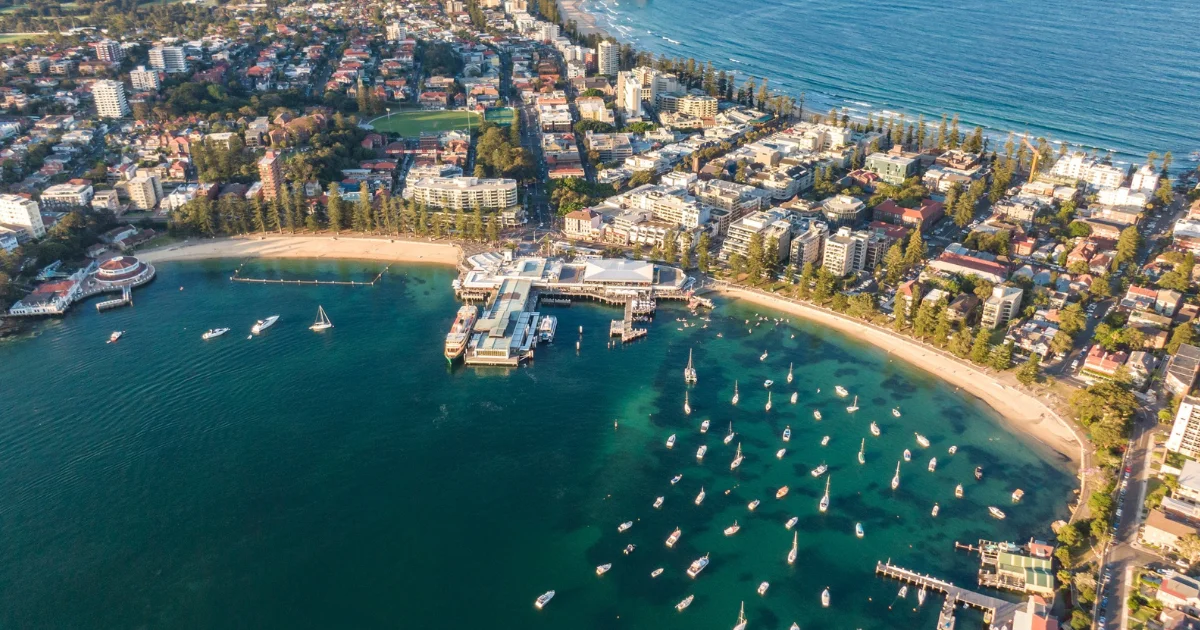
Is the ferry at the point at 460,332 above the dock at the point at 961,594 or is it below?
above

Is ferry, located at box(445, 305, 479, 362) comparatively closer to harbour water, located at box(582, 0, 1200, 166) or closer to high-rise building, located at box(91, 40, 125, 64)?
harbour water, located at box(582, 0, 1200, 166)

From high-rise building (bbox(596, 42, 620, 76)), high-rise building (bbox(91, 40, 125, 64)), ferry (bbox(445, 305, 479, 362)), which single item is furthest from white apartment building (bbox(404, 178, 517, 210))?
high-rise building (bbox(91, 40, 125, 64))

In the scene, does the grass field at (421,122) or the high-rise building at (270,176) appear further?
the grass field at (421,122)

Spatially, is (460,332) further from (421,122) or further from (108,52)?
(108,52)

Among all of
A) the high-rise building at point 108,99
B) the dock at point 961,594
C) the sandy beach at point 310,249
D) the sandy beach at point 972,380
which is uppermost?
the high-rise building at point 108,99

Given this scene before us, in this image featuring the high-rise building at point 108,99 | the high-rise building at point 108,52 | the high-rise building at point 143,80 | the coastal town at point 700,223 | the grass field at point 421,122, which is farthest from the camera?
the high-rise building at point 108,52

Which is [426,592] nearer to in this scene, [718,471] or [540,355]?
[718,471]

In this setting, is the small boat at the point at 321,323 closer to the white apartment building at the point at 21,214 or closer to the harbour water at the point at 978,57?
the white apartment building at the point at 21,214

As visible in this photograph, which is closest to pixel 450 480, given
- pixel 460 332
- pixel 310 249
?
pixel 460 332

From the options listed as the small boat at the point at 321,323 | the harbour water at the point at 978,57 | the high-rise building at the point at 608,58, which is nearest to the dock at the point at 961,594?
the small boat at the point at 321,323
